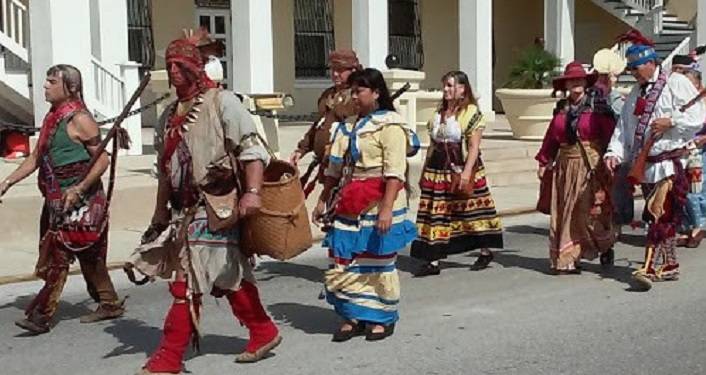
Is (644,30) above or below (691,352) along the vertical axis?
above

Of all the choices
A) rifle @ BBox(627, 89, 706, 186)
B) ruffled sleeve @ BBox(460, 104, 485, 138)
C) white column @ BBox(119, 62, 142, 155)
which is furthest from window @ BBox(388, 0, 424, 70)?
rifle @ BBox(627, 89, 706, 186)

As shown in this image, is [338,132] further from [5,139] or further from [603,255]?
[5,139]

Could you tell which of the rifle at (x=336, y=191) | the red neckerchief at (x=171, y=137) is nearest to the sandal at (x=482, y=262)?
the rifle at (x=336, y=191)

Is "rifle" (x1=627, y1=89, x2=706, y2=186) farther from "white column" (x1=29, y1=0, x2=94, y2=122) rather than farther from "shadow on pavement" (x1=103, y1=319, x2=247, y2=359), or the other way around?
"white column" (x1=29, y1=0, x2=94, y2=122)

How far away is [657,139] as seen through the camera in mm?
8328

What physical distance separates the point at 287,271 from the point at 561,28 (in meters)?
14.0

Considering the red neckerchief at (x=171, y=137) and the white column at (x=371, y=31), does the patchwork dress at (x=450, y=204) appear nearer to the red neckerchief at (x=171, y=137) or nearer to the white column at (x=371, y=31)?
the red neckerchief at (x=171, y=137)

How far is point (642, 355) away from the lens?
6512 mm

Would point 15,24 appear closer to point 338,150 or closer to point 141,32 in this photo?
point 141,32

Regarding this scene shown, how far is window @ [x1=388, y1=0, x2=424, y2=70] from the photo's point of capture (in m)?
24.1

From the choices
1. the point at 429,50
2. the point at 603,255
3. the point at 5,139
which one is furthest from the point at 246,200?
the point at 429,50

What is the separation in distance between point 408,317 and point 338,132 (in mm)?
1456

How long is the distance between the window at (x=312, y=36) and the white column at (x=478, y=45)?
378 centimetres

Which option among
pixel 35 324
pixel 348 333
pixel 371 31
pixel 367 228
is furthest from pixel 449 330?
pixel 371 31
